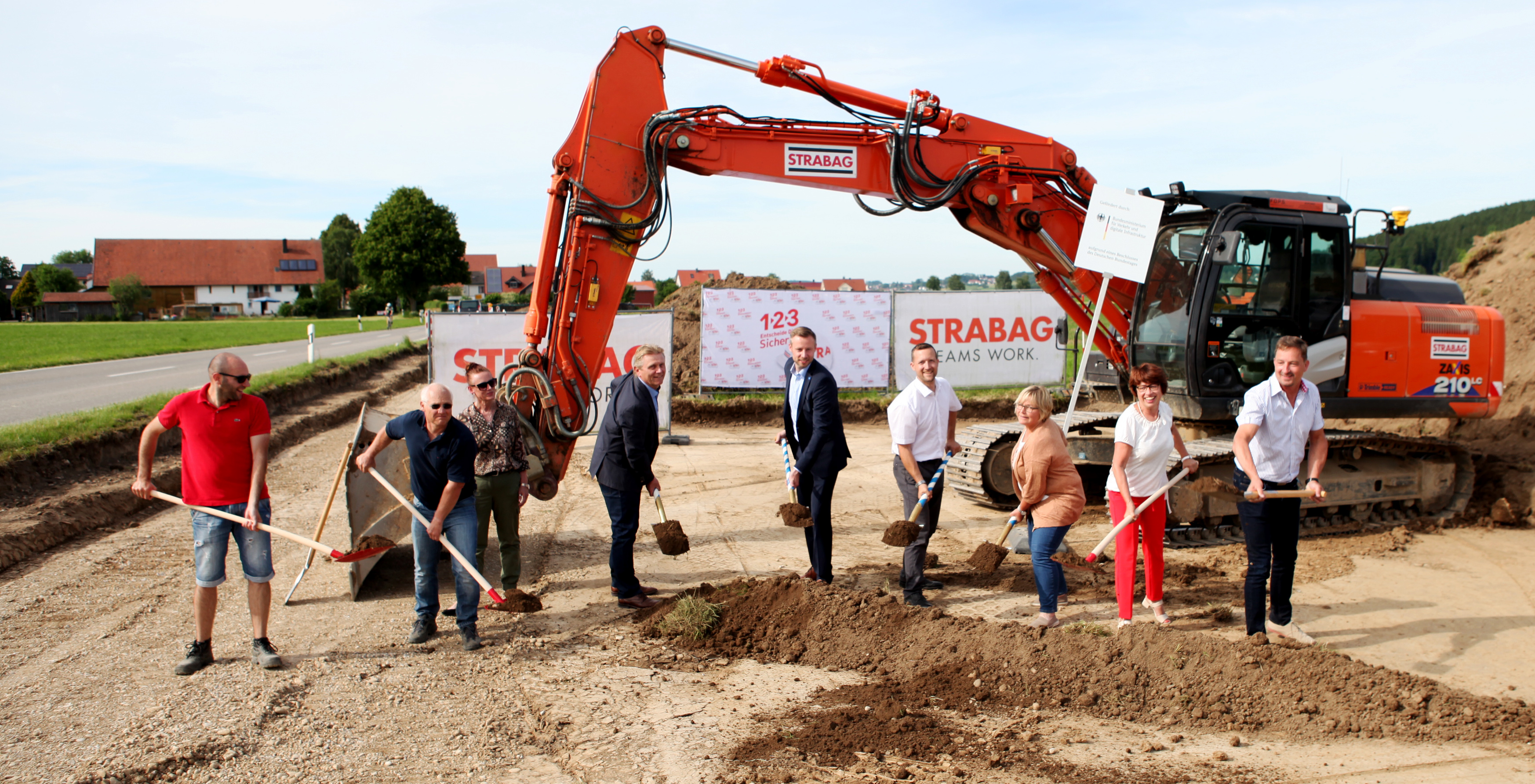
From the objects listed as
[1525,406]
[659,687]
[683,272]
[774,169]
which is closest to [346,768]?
[659,687]

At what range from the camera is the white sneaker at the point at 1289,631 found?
5504 millimetres

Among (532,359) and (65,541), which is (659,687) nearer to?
(532,359)

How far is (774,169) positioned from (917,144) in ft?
4.01

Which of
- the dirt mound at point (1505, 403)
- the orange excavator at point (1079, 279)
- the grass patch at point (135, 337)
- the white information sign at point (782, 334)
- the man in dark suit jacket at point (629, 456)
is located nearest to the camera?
the man in dark suit jacket at point (629, 456)

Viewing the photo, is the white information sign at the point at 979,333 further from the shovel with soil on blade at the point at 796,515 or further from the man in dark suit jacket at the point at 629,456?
the man in dark suit jacket at the point at 629,456

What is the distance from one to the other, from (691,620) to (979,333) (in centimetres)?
1156

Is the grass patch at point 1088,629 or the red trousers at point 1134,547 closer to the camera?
the grass patch at point 1088,629

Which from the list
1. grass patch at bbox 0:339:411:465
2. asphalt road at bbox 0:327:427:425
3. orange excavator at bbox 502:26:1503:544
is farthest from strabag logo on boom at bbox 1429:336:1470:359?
asphalt road at bbox 0:327:427:425

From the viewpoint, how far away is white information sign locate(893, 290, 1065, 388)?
1600 centimetres

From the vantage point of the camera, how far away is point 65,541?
7.60 meters

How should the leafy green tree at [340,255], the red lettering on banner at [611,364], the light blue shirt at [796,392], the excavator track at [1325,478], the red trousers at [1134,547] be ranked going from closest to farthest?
the red trousers at [1134,547], the light blue shirt at [796,392], the excavator track at [1325,478], the red lettering on banner at [611,364], the leafy green tree at [340,255]

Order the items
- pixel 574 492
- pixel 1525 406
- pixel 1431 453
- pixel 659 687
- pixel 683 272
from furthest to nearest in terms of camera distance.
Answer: pixel 683 272 → pixel 1525 406 → pixel 574 492 → pixel 1431 453 → pixel 659 687

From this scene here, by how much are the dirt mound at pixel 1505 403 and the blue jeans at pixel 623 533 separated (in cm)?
783

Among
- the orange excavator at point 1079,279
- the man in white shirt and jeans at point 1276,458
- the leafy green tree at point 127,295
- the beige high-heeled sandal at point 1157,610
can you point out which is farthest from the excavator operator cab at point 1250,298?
the leafy green tree at point 127,295
